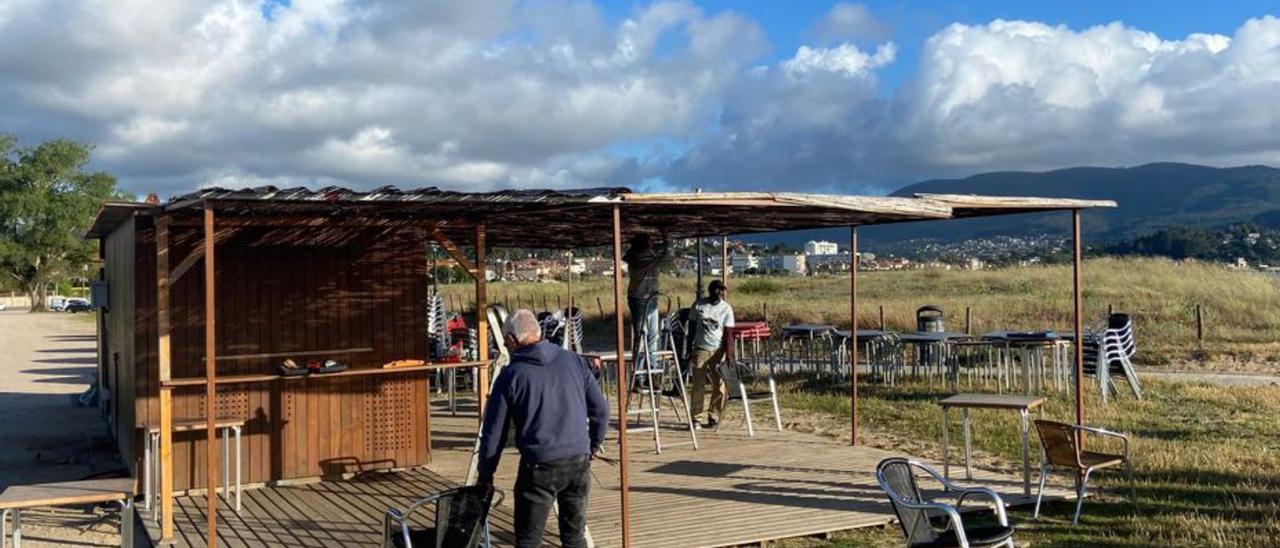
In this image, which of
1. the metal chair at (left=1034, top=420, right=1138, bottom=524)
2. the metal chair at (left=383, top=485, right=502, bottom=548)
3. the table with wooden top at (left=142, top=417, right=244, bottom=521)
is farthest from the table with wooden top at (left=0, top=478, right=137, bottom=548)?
the metal chair at (left=1034, top=420, right=1138, bottom=524)

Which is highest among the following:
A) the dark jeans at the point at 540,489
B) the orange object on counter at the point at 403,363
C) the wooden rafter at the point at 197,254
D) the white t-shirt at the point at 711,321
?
the wooden rafter at the point at 197,254

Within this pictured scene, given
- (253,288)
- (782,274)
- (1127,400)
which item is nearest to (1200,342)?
(1127,400)

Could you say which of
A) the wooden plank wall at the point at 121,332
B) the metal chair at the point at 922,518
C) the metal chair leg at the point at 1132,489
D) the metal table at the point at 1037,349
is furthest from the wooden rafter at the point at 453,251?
the metal table at the point at 1037,349

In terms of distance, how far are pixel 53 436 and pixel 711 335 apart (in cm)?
694

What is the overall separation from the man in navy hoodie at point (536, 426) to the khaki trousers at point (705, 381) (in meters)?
5.28

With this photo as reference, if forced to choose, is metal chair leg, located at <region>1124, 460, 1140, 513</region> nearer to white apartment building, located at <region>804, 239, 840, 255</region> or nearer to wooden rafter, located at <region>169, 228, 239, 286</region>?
wooden rafter, located at <region>169, 228, 239, 286</region>

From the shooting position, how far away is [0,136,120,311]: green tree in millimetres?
52281

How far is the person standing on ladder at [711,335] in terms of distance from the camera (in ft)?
32.2

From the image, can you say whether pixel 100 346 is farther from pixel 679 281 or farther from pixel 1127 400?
pixel 679 281

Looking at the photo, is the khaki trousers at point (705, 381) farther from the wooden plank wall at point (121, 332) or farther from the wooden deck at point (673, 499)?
the wooden plank wall at point (121, 332)

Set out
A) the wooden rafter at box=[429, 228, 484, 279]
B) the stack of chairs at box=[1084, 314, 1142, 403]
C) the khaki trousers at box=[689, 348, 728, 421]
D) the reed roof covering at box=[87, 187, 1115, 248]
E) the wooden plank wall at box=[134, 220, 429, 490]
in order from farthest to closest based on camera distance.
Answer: the stack of chairs at box=[1084, 314, 1142, 403] < the khaki trousers at box=[689, 348, 728, 421] < the wooden rafter at box=[429, 228, 484, 279] < the wooden plank wall at box=[134, 220, 429, 490] < the reed roof covering at box=[87, 187, 1115, 248]

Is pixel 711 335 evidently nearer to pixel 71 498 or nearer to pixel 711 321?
pixel 711 321

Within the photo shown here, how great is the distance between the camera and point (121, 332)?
8.53 m

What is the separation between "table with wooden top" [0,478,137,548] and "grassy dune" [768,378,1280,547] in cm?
358
